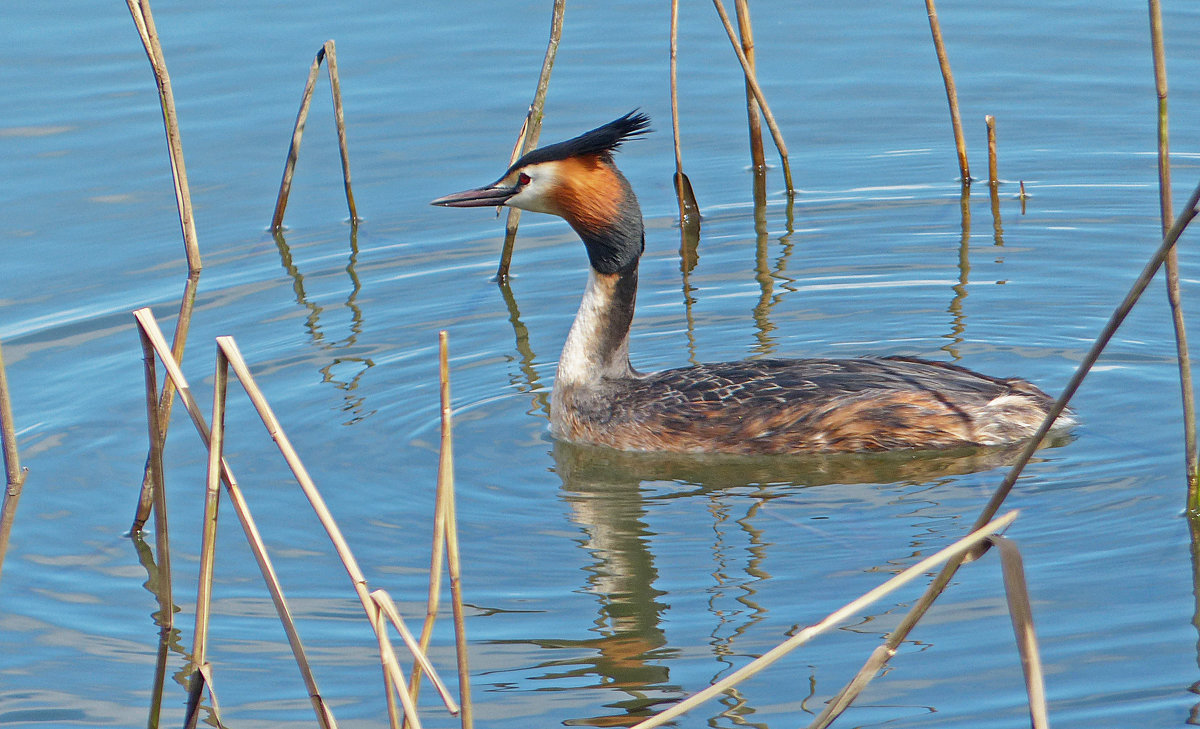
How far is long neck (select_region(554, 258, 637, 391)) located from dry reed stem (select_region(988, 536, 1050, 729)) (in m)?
3.93

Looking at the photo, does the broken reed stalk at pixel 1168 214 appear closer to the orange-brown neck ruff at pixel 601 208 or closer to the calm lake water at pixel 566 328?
the calm lake water at pixel 566 328

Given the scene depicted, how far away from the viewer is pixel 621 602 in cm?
558

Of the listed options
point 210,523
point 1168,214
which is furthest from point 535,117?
point 210,523

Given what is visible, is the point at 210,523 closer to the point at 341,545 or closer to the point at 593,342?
the point at 341,545

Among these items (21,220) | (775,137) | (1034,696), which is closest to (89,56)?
(21,220)

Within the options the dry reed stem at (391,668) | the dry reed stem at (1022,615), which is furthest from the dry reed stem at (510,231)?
the dry reed stem at (1022,615)

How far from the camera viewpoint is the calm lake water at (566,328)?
516 centimetres

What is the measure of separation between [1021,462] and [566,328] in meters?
5.21

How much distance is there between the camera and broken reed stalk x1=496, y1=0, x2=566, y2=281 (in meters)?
8.07

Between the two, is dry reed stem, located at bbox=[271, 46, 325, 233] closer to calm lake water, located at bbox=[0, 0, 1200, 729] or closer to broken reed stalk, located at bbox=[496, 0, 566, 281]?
calm lake water, located at bbox=[0, 0, 1200, 729]

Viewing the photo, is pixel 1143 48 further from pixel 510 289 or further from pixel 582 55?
pixel 510 289

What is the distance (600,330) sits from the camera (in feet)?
23.9

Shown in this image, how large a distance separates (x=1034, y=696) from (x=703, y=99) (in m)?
8.25

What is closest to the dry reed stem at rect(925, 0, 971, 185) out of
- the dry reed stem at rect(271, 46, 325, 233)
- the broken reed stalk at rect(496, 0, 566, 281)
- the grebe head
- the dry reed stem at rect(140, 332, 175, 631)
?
the broken reed stalk at rect(496, 0, 566, 281)
